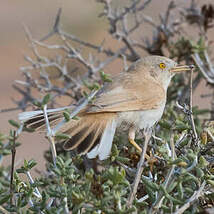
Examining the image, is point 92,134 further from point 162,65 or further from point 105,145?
point 162,65

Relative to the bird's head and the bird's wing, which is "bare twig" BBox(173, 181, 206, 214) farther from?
the bird's head

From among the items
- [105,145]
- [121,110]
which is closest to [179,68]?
[121,110]

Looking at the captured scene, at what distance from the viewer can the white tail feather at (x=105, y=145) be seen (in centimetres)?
294

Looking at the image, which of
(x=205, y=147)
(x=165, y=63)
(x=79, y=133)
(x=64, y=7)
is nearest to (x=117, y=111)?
(x=79, y=133)

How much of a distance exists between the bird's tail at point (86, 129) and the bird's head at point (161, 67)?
84 centimetres

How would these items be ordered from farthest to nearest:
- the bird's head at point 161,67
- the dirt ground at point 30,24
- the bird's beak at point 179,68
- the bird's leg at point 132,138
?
the dirt ground at point 30,24 → the bird's head at point 161,67 → the bird's beak at point 179,68 → the bird's leg at point 132,138

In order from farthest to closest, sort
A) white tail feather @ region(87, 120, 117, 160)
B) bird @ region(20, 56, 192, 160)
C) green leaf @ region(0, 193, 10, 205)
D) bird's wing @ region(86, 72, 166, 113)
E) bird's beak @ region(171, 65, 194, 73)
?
bird's beak @ region(171, 65, 194, 73) < bird's wing @ region(86, 72, 166, 113) < bird @ region(20, 56, 192, 160) < white tail feather @ region(87, 120, 117, 160) < green leaf @ region(0, 193, 10, 205)

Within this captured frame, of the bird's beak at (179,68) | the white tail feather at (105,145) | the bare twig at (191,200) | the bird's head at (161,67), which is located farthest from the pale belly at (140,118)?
the bare twig at (191,200)

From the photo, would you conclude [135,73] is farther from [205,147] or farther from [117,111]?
[205,147]

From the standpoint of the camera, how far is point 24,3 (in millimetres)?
15773

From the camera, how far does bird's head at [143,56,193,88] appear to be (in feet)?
14.1

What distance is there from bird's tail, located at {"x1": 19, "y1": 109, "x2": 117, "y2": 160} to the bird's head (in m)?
0.84

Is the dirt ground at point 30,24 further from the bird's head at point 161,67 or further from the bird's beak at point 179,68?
the bird's beak at point 179,68

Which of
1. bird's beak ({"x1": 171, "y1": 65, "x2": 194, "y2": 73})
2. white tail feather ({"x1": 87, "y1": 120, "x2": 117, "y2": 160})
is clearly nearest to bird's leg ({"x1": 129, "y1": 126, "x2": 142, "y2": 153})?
white tail feather ({"x1": 87, "y1": 120, "x2": 117, "y2": 160})
